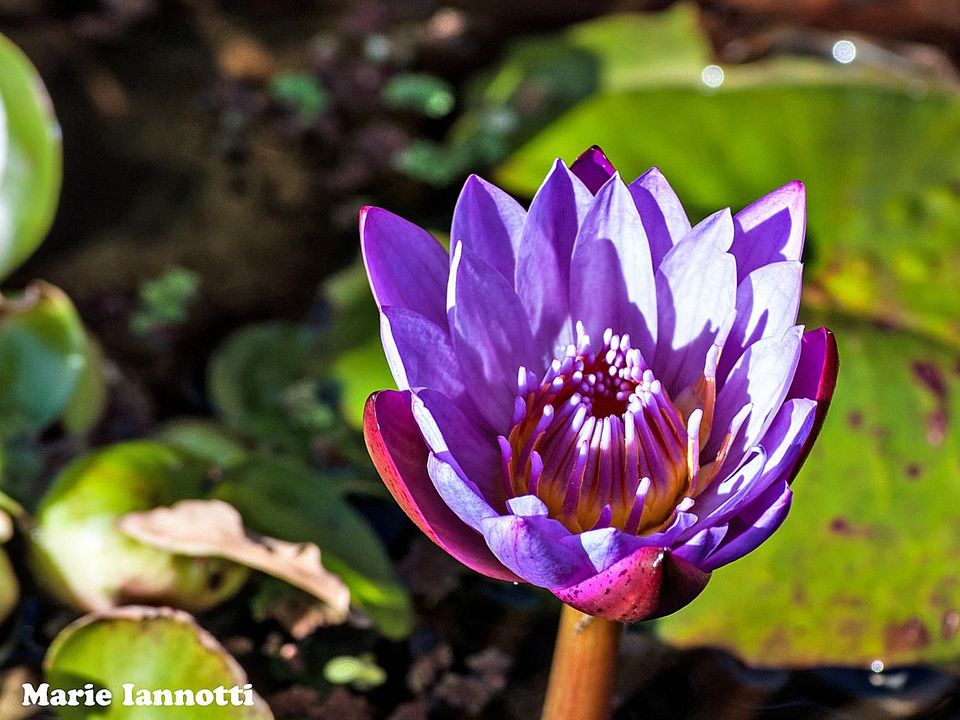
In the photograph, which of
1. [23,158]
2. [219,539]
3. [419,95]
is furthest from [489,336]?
[419,95]

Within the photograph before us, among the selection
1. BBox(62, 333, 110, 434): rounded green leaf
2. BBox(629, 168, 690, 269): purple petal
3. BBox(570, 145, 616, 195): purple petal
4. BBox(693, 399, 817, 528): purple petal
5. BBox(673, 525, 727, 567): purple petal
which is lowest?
BBox(62, 333, 110, 434): rounded green leaf

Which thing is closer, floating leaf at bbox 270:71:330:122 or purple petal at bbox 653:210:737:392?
purple petal at bbox 653:210:737:392

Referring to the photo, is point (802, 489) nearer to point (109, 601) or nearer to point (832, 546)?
point (832, 546)

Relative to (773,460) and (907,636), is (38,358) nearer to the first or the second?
(773,460)

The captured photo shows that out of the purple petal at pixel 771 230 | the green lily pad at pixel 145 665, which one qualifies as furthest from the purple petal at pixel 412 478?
the green lily pad at pixel 145 665

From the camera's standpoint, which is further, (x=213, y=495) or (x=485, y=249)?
(x=213, y=495)

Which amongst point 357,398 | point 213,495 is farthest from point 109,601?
point 357,398

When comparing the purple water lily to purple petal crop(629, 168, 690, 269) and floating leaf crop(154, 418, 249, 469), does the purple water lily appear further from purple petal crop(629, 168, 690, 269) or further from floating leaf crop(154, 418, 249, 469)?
floating leaf crop(154, 418, 249, 469)

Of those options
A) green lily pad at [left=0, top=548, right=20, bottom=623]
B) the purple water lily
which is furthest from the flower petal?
green lily pad at [left=0, top=548, right=20, bottom=623]
